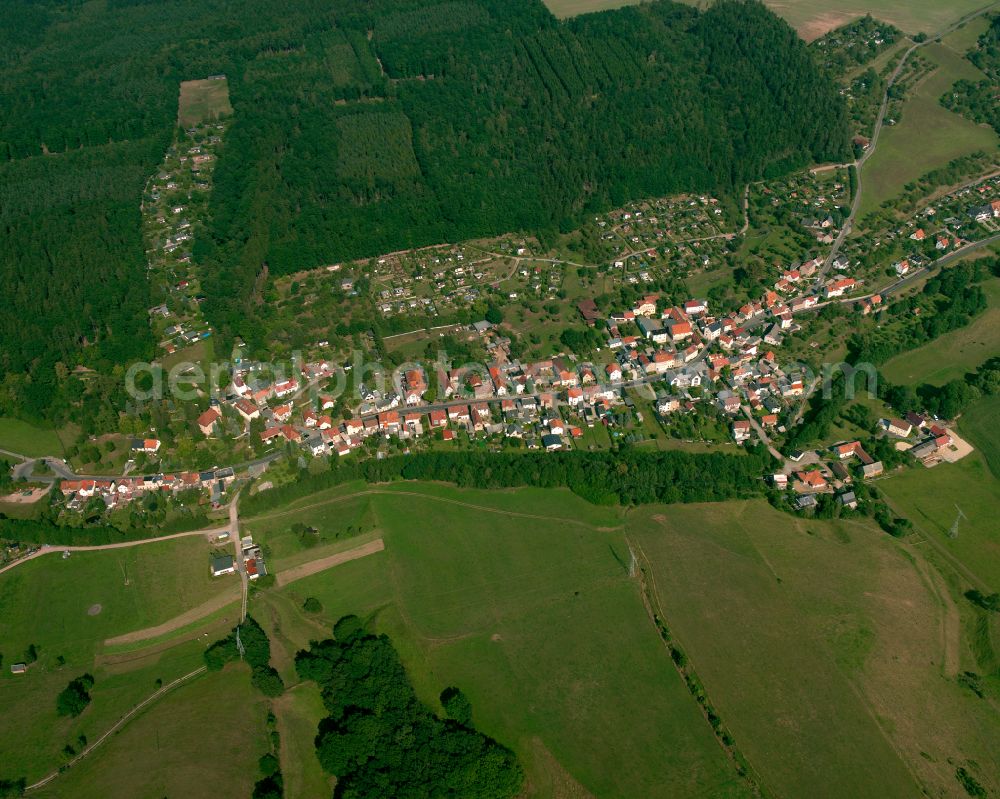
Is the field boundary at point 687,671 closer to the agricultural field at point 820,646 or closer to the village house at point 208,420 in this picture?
the agricultural field at point 820,646

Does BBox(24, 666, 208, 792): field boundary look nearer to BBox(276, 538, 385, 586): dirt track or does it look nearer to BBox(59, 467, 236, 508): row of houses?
BBox(276, 538, 385, 586): dirt track

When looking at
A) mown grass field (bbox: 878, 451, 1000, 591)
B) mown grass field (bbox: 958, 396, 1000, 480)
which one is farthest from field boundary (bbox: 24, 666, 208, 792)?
mown grass field (bbox: 958, 396, 1000, 480)

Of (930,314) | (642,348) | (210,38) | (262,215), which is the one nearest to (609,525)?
(642,348)

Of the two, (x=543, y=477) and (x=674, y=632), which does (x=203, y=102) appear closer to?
(x=543, y=477)

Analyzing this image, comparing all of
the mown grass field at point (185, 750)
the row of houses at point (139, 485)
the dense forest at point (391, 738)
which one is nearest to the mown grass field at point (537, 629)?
the dense forest at point (391, 738)

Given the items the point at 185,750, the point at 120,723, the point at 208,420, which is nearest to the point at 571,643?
the point at 185,750

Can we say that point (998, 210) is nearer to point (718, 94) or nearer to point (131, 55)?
point (718, 94)
